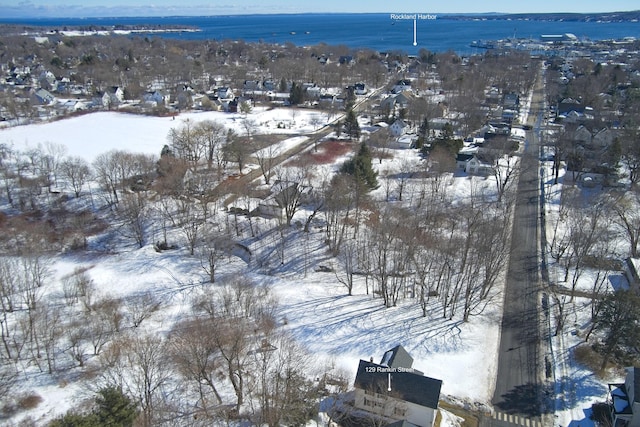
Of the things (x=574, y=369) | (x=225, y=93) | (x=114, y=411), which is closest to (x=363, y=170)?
(x=574, y=369)

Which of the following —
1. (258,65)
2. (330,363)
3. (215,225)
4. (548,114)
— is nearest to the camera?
(330,363)

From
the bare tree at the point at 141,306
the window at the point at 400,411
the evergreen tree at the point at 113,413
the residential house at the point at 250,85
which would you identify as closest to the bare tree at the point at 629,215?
the window at the point at 400,411

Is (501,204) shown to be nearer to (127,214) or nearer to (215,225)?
(215,225)

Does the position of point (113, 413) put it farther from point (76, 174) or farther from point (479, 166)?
point (479, 166)

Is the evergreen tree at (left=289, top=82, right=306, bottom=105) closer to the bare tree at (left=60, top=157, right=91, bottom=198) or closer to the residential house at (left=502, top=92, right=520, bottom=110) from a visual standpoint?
the residential house at (left=502, top=92, right=520, bottom=110)

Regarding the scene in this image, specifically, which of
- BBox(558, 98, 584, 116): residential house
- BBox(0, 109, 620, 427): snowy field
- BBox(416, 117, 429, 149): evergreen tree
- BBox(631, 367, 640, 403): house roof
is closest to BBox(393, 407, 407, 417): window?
BBox(0, 109, 620, 427): snowy field

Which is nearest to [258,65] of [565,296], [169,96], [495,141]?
[169,96]
